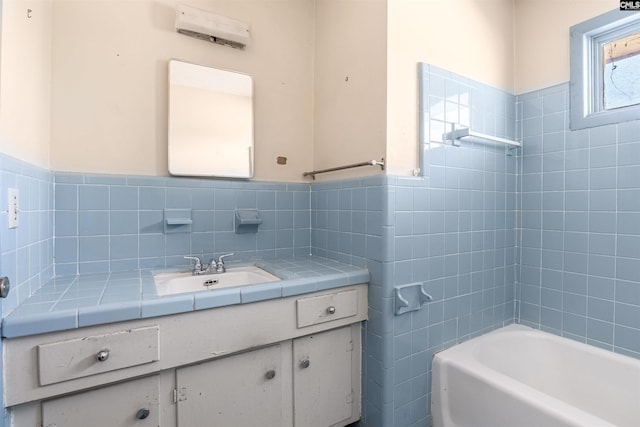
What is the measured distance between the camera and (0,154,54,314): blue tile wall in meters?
0.84

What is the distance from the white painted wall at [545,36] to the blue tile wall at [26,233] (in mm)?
2479

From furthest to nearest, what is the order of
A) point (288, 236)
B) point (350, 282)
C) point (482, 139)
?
point (288, 236) < point (482, 139) < point (350, 282)

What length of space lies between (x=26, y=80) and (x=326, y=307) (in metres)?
1.37

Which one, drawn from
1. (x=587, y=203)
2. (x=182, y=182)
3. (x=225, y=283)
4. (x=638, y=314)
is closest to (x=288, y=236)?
(x=225, y=283)

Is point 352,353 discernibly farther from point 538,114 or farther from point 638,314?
point 538,114

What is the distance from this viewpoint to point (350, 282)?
4.58ft

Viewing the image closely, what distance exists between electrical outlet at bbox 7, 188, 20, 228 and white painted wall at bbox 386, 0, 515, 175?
1.32 meters

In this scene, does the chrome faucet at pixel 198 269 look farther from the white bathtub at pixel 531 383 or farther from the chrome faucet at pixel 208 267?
the white bathtub at pixel 531 383

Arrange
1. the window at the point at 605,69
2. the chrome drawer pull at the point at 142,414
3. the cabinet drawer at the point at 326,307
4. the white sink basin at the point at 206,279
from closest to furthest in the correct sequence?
1. the chrome drawer pull at the point at 142,414
2. the cabinet drawer at the point at 326,307
3. the white sink basin at the point at 206,279
4. the window at the point at 605,69

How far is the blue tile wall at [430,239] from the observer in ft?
4.59

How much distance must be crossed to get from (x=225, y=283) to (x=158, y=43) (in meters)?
1.23

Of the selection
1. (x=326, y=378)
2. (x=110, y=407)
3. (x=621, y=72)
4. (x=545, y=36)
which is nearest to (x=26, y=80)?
(x=110, y=407)

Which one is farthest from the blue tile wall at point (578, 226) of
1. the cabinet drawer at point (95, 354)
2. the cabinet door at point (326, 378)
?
the cabinet drawer at point (95, 354)

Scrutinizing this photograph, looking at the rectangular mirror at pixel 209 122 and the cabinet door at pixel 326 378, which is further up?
the rectangular mirror at pixel 209 122
